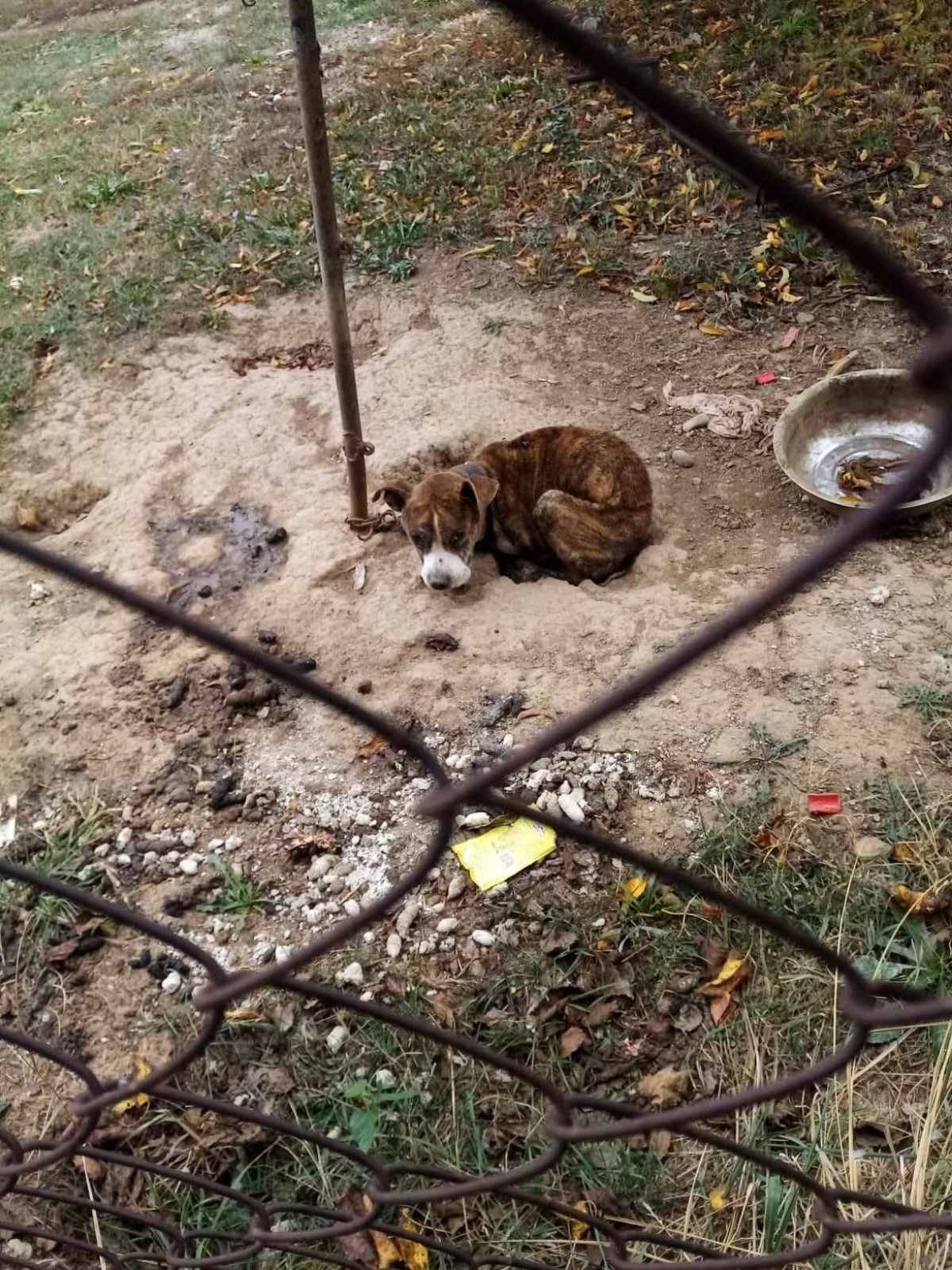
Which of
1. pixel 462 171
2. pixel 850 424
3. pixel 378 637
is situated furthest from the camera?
pixel 462 171

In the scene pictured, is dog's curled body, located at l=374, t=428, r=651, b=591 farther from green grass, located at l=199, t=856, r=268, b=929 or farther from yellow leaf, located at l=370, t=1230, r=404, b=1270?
yellow leaf, located at l=370, t=1230, r=404, b=1270

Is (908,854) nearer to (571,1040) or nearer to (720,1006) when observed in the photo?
(720,1006)

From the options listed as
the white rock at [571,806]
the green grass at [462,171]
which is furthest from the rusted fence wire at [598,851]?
the green grass at [462,171]

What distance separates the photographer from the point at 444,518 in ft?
15.1

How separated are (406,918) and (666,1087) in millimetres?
887

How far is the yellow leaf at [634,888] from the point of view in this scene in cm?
307

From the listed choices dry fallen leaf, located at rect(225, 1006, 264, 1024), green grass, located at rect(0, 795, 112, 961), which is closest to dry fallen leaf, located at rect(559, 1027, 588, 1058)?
dry fallen leaf, located at rect(225, 1006, 264, 1024)

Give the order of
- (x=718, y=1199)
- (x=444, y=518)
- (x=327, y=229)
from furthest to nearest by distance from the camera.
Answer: (x=444, y=518), (x=327, y=229), (x=718, y=1199)

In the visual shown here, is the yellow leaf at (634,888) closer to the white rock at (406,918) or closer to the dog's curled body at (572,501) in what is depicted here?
the white rock at (406,918)

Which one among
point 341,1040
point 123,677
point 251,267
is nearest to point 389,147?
point 251,267

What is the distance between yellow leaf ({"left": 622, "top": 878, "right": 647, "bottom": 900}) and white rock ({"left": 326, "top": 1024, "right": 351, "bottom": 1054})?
0.90m

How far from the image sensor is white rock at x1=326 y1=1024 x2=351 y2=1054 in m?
2.83

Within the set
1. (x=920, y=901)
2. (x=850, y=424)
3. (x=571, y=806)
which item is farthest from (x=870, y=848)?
(x=850, y=424)

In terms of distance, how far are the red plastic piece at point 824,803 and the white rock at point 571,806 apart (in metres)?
0.72
